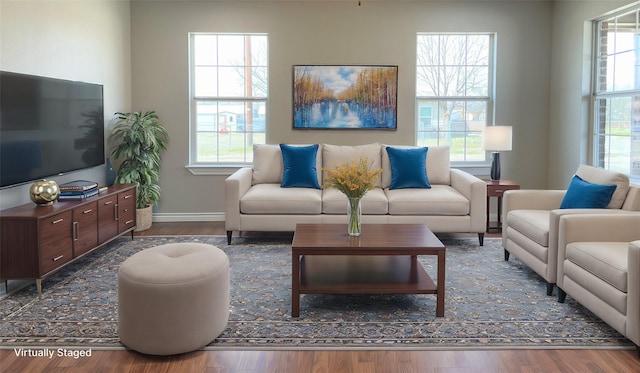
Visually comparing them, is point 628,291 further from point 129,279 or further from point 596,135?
point 596,135

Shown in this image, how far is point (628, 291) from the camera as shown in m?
2.73

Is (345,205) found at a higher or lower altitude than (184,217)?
higher

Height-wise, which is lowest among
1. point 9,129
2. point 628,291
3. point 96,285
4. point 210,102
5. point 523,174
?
point 96,285

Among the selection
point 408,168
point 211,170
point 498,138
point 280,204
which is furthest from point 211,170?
point 498,138

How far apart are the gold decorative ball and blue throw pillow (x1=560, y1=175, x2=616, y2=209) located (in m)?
3.84

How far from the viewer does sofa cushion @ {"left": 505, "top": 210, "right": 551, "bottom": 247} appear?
3.73 meters

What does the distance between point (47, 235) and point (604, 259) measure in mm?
3492

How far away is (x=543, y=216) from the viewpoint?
4066 millimetres

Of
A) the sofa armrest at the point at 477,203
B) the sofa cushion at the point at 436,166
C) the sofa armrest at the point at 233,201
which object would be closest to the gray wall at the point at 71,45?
the sofa armrest at the point at 233,201

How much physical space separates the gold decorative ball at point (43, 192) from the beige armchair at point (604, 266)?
3561 mm

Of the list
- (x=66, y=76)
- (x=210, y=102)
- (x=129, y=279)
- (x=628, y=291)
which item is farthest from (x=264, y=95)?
(x=628, y=291)

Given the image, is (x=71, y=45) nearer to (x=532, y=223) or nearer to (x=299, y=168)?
(x=299, y=168)

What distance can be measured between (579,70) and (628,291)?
3600mm

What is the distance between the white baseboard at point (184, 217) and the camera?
252 inches
